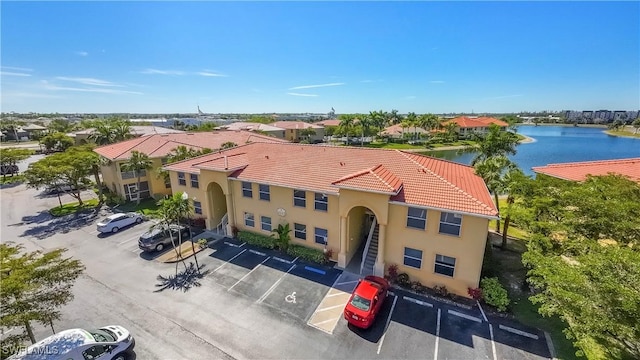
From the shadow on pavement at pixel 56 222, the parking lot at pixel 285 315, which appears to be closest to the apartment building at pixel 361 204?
the parking lot at pixel 285 315

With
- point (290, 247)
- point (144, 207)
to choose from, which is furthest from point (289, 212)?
point (144, 207)

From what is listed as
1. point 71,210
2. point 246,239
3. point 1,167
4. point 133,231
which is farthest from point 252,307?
point 1,167

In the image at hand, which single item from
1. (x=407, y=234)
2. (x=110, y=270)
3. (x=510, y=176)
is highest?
(x=510, y=176)

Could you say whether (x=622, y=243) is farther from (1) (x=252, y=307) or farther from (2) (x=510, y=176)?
(1) (x=252, y=307)

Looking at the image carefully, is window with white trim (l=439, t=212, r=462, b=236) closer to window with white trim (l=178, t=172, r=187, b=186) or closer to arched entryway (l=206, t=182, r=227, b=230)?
arched entryway (l=206, t=182, r=227, b=230)

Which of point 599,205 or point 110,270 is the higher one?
point 599,205

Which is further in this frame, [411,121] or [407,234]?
[411,121]
